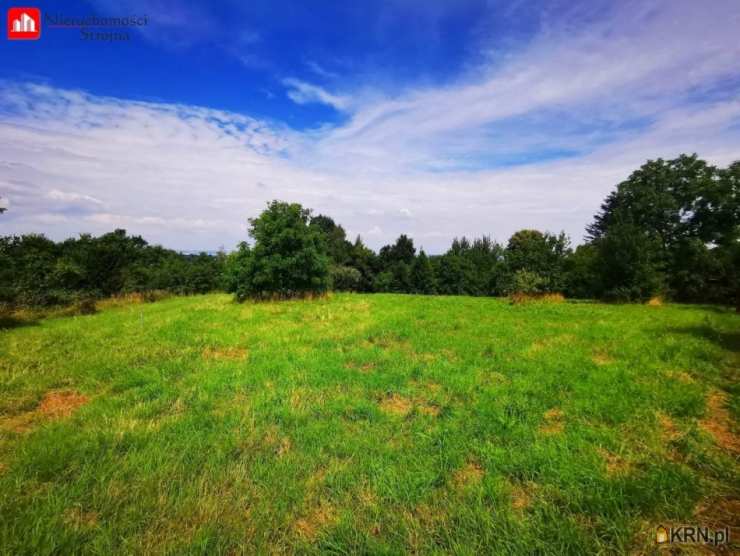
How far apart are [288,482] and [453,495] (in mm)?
1806

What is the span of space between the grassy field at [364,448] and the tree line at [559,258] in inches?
450

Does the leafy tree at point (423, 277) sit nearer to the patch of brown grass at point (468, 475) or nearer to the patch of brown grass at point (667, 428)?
the patch of brown grass at point (667, 428)

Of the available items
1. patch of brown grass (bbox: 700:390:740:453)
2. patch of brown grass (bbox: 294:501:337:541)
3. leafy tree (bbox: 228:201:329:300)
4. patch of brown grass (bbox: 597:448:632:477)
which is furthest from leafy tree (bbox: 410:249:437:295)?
patch of brown grass (bbox: 294:501:337:541)

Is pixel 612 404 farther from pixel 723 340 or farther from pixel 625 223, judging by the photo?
pixel 625 223

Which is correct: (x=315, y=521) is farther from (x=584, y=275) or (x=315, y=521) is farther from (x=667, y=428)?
(x=584, y=275)

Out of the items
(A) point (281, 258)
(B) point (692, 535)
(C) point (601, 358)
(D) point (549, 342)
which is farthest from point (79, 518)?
(A) point (281, 258)

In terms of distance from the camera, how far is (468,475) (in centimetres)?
346

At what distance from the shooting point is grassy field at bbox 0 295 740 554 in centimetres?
271

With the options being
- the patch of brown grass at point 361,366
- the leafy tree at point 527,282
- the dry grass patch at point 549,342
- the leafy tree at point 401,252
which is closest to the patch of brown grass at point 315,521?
the patch of brown grass at point 361,366

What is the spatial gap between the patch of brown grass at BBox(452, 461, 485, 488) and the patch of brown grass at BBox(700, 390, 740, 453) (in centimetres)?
331

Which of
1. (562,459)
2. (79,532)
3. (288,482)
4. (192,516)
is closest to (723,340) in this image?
(562,459)

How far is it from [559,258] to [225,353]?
62.8ft

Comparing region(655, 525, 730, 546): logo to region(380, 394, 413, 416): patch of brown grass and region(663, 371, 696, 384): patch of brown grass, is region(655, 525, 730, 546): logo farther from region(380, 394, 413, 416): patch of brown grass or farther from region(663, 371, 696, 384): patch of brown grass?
region(663, 371, 696, 384): patch of brown grass

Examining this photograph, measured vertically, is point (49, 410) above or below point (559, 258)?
below
